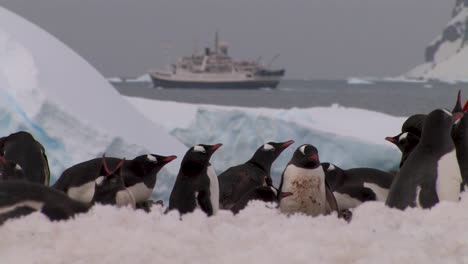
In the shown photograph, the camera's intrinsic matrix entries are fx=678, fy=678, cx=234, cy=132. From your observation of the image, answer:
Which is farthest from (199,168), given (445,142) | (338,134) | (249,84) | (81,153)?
(249,84)

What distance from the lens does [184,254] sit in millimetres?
2346

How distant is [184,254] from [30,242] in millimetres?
552

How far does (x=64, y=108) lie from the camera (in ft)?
35.1

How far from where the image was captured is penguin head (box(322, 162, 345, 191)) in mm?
5613

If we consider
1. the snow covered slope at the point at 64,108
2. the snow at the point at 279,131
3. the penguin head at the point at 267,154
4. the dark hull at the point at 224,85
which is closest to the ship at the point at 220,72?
the dark hull at the point at 224,85

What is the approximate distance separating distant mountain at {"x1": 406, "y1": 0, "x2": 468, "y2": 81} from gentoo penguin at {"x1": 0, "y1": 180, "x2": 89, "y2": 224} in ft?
482

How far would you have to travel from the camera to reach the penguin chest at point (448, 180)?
3318 millimetres

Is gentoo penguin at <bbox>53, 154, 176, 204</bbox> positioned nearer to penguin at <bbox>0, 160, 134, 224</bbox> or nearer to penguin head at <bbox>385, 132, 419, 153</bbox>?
penguin head at <bbox>385, 132, 419, 153</bbox>

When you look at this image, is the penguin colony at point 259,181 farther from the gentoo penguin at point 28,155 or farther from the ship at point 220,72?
the ship at point 220,72

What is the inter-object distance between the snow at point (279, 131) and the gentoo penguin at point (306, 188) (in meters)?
10.4

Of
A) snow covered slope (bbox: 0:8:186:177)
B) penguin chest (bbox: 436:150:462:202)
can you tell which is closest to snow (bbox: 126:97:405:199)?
snow covered slope (bbox: 0:8:186:177)

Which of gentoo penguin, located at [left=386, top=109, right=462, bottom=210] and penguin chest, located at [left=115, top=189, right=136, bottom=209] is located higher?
gentoo penguin, located at [left=386, top=109, right=462, bottom=210]

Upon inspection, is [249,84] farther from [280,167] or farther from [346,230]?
[346,230]

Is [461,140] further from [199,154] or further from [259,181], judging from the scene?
[259,181]
